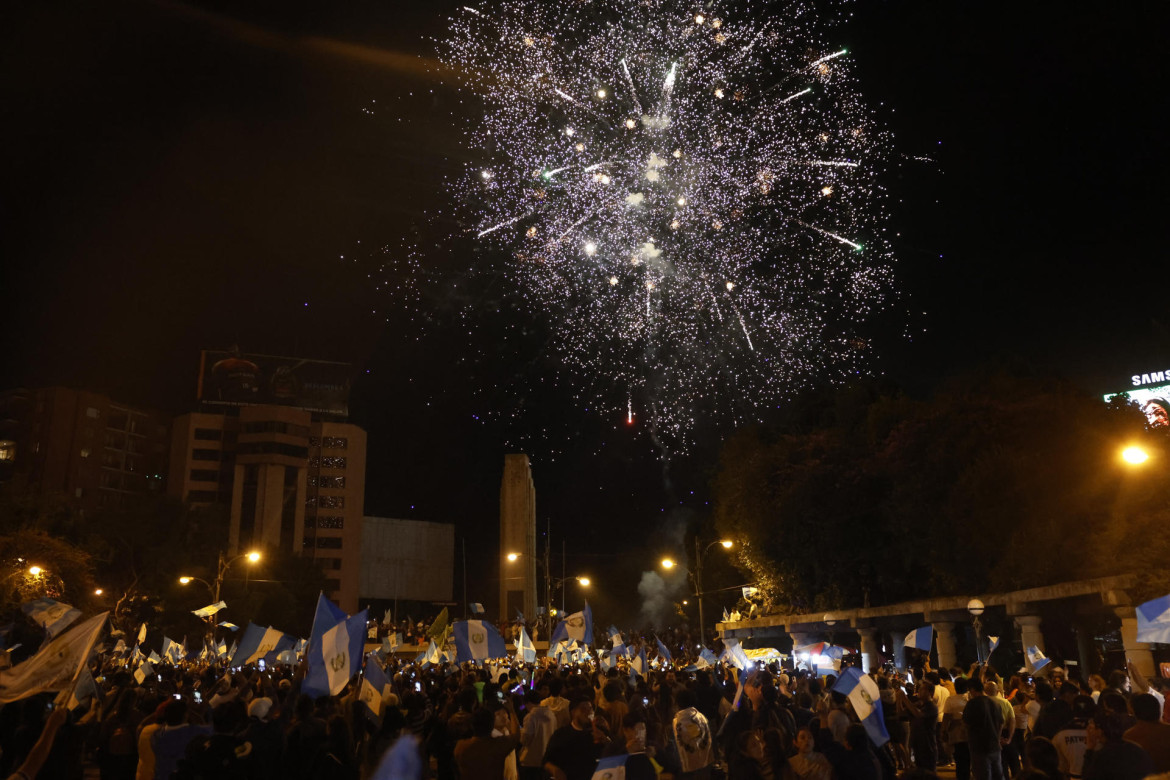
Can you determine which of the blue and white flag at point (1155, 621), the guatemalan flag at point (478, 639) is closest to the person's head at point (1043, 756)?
the blue and white flag at point (1155, 621)

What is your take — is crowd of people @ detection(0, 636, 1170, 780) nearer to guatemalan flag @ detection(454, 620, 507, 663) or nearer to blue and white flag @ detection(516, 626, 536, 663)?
guatemalan flag @ detection(454, 620, 507, 663)

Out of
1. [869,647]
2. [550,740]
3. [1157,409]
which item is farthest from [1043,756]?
[1157,409]

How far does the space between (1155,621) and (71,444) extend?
84823mm

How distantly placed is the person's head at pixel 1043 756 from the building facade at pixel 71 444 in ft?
264

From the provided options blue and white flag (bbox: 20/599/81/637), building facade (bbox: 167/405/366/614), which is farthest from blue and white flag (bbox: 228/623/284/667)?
building facade (bbox: 167/405/366/614)

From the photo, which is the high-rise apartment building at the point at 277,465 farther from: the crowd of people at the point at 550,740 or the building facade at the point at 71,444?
the crowd of people at the point at 550,740

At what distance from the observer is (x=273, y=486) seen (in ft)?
283

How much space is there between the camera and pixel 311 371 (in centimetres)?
9375

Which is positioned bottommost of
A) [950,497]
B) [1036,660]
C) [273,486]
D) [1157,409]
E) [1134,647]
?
[1036,660]

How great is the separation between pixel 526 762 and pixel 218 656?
25.6 m

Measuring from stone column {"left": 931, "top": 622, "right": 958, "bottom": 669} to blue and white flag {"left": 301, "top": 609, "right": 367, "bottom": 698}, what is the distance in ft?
70.2

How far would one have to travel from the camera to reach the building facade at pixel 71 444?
78.3 m

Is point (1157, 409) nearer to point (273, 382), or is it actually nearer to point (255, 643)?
point (255, 643)

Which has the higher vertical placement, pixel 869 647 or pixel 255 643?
pixel 255 643
